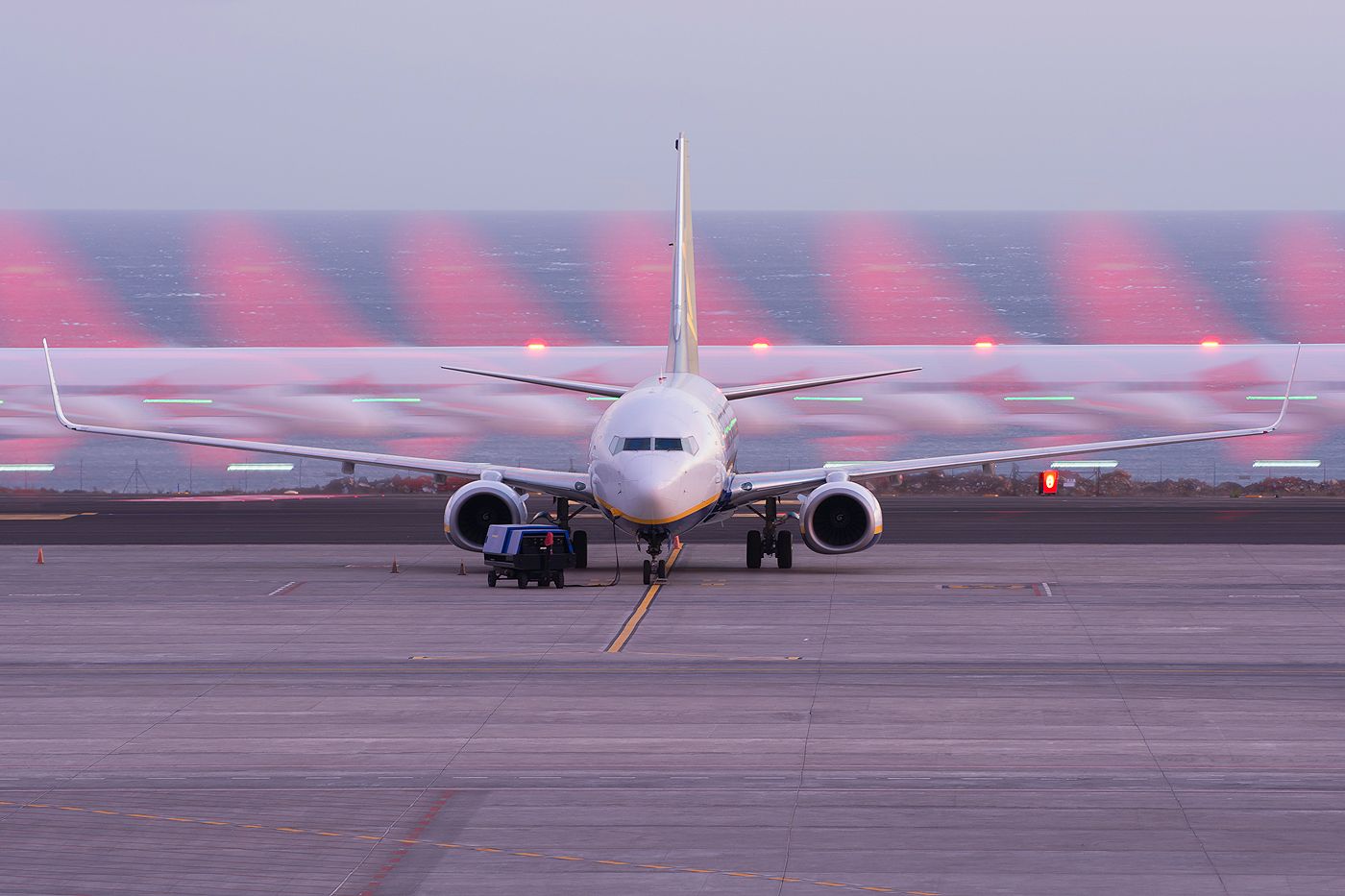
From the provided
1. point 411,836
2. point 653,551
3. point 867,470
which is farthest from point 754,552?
point 411,836

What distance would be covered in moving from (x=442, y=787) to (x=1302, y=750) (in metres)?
10.8

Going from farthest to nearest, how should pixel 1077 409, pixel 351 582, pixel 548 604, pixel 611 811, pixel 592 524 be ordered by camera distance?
pixel 1077 409 < pixel 592 524 < pixel 351 582 < pixel 548 604 < pixel 611 811

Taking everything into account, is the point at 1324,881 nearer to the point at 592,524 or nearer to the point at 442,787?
the point at 442,787

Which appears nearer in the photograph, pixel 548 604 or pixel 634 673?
pixel 634 673

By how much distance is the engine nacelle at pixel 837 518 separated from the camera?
1741 inches

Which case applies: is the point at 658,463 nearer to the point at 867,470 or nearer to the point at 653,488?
the point at 653,488

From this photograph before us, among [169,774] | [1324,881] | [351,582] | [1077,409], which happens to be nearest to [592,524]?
[351,582]

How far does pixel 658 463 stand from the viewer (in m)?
40.7

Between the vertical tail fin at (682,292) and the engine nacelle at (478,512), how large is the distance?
24.0 ft

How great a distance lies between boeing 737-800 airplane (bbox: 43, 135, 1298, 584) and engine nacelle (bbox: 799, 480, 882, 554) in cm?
2

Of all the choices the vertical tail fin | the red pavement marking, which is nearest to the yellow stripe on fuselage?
the vertical tail fin

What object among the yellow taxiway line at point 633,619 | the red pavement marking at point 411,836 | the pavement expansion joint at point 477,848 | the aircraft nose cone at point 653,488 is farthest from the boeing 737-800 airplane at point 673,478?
the pavement expansion joint at point 477,848

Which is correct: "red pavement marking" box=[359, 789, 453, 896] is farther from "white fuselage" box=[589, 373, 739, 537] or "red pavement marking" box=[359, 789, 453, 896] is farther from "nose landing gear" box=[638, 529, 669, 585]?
"nose landing gear" box=[638, 529, 669, 585]

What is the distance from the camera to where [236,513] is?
2432 inches
